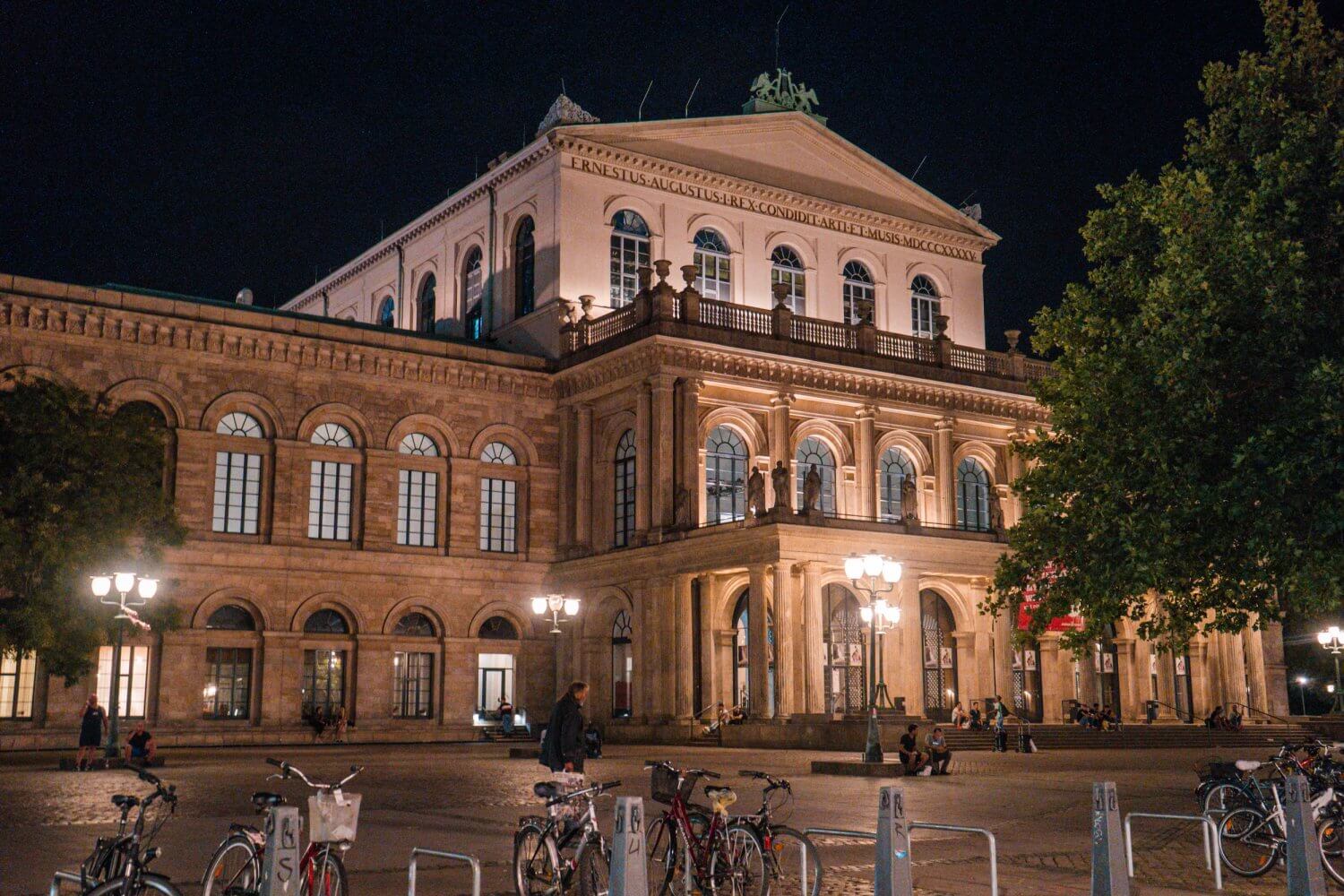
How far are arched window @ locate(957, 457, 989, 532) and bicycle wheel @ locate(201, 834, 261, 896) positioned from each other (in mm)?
41038

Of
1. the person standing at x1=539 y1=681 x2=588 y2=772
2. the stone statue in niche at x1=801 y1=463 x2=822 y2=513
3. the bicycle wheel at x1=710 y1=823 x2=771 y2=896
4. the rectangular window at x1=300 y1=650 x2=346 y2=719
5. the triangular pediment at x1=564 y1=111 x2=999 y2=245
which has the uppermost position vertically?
the triangular pediment at x1=564 y1=111 x2=999 y2=245

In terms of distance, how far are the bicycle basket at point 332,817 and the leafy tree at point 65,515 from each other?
2181cm

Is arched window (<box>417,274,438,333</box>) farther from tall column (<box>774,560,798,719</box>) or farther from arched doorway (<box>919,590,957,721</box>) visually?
tall column (<box>774,560,798,719</box>)

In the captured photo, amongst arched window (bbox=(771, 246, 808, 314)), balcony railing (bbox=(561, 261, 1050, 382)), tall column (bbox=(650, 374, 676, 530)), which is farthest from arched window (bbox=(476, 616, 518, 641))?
arched window (bbox=(771, 246, 808, 314))

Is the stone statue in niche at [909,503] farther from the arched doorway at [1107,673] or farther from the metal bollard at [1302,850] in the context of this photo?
the metal bollard at [1302,850]

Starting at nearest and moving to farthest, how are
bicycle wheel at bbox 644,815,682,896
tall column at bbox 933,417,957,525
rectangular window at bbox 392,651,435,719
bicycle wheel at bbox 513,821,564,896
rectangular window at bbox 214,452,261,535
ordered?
bicycle wheel at bbox 513,821,564,896, bicycle wheel at bbox 644,815,682,896, rectangular window at bbox 214,452,261,535, rectangular window at bbox 392,651,435,719, tall column at bbox 933,417,957,525

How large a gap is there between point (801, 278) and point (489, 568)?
51.8 ft

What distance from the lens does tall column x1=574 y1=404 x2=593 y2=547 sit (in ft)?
145

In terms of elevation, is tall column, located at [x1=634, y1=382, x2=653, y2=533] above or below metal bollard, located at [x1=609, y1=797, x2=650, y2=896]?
above

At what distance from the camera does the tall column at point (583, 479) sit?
44.3m

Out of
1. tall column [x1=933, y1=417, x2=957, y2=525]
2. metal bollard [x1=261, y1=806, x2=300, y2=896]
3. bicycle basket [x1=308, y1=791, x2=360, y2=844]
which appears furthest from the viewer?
tall column [x1=933, y1=417, x2=957, y2=525]

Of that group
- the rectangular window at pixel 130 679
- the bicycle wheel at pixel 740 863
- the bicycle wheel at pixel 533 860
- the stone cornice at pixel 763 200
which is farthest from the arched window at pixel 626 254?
the bicycle wheel at pixel 533 860

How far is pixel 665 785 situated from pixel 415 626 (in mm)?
31859

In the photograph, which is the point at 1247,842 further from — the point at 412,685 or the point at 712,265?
the point at 712,265
